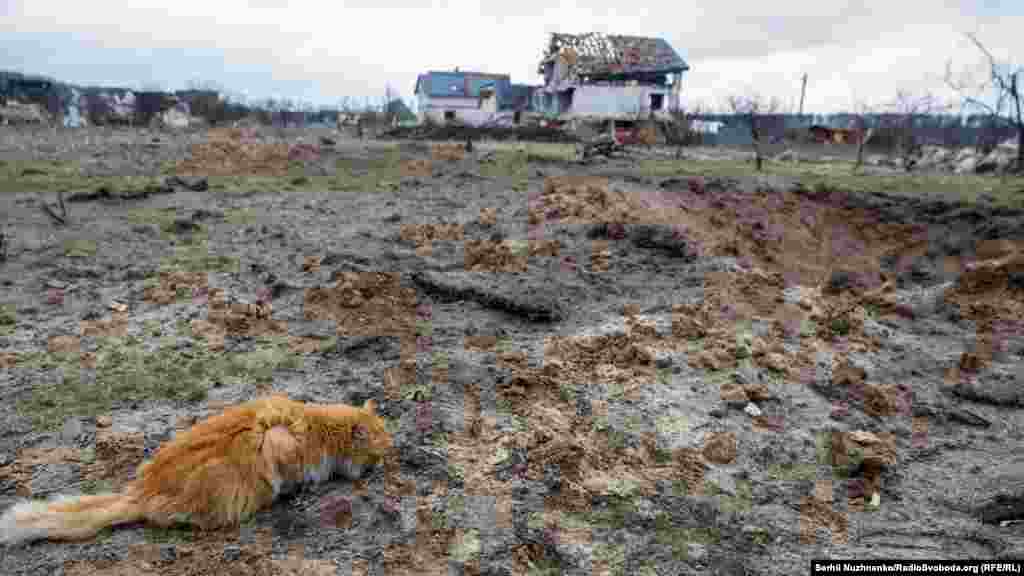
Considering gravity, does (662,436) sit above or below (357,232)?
below

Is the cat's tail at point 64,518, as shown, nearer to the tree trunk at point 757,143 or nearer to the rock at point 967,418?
the rock at point 967,418

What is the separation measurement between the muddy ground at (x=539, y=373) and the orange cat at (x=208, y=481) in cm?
7

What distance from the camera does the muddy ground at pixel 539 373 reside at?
3191mm

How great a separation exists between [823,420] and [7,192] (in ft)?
37.2

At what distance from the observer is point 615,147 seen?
62.0 ft

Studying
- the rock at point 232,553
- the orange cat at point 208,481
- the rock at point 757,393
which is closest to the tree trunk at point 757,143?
the rock at point 757,393

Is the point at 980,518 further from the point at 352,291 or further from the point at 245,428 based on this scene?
the point at 352,291

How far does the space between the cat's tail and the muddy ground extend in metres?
0.06

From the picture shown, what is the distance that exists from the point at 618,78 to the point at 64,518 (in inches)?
1361

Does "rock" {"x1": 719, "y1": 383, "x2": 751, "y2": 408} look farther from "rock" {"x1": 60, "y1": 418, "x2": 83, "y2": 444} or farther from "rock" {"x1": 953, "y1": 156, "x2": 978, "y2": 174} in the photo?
"rock" {"x1": 953, "y1": 156, "x2": 978, "y2": 174}

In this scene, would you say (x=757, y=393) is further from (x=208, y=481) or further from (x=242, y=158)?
(x=242, y=158)

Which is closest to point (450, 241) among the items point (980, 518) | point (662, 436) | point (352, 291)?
point (352, 291)

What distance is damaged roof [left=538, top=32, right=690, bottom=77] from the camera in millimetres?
34469

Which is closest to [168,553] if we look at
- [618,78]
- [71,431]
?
[71,431]
